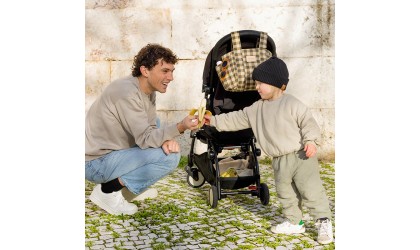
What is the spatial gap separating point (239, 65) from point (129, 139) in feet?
3.57

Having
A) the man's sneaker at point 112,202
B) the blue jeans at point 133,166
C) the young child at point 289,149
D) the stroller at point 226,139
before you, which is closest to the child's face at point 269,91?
the young child at point 289,149

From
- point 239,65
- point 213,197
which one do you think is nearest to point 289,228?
point 213,197

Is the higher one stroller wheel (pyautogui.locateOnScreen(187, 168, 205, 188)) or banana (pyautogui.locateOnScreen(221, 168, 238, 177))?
banana (pyautogui.locateOnScreen(221, 168, 238, 177))

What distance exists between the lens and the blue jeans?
174 inches

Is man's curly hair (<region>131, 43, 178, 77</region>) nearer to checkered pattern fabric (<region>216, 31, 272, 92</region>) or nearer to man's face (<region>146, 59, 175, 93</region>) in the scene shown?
man's face (<region>146, 59, 175, 93</region>)

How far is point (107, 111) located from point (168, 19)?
260 centimetres

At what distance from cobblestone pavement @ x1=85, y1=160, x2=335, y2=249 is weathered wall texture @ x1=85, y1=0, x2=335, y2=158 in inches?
70.5

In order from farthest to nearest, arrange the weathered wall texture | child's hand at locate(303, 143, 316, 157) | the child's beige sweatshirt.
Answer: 1. the weathered wall texture
2. the child's beige sweatshirt
3. child's hand at locate(303, 143, 316, 157)

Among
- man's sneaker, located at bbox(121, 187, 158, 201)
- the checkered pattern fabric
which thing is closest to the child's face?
the checkered pattern fabric

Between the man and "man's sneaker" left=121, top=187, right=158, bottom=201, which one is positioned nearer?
the man

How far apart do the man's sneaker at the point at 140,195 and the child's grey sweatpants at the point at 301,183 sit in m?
1.51

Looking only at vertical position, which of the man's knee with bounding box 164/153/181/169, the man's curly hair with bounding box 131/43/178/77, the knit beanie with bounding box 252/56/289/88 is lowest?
the man's knee with bounding box 164/153/181/169
